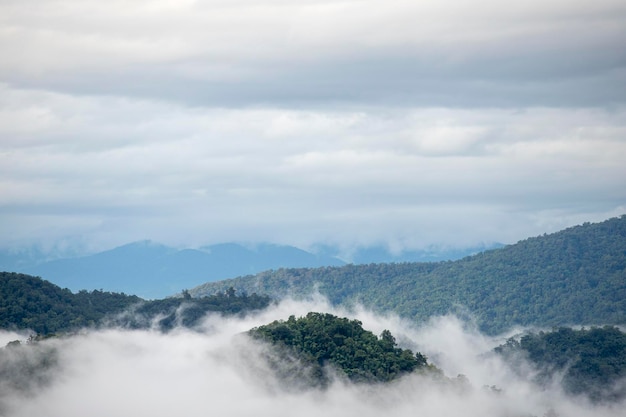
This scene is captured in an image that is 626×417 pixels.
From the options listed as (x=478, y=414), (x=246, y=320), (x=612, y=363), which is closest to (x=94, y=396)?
(x=478, y=414)

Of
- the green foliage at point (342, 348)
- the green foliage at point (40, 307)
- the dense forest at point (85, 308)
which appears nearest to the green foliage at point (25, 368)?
the green foliage at point (342, 348)

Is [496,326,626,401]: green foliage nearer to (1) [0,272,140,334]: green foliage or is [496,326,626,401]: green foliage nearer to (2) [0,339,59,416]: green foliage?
(1) [0,272,140,334]: green foliage

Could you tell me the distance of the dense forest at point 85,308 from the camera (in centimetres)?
13250

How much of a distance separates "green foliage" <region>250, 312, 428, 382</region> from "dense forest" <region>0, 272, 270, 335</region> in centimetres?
2609

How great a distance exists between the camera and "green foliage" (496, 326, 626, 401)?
152 metres

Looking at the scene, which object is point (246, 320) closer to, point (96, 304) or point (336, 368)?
point (96, 304)

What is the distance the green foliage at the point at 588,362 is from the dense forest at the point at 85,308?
120 feet

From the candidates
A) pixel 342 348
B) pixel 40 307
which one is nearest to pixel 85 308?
pixel 40 307

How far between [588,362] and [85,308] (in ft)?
195

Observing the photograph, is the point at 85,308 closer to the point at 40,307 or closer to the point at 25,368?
the point at 40,307

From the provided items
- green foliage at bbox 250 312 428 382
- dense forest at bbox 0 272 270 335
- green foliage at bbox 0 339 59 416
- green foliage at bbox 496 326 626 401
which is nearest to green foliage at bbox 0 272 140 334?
dense forest at bbox 0 272 270 335

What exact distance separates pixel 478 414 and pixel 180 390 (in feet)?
88.9

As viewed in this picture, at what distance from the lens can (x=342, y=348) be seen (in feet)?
375

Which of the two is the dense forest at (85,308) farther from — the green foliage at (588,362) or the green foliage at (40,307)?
the green foliage at (588,362)
